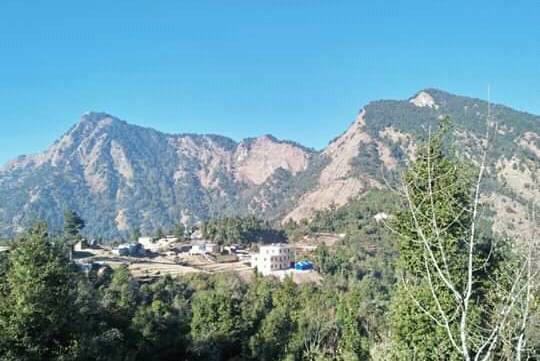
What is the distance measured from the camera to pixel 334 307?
39125 millimetres

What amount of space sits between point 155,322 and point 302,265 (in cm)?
4503

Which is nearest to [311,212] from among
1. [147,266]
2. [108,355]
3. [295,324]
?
[147,266]

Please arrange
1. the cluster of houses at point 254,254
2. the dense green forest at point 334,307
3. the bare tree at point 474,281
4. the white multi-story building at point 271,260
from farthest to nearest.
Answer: the cluster of houses at point 254,254 < the white multi-story building at point 271,260 < the dense green forest at point 334,307 < the bare tree at point 474,281

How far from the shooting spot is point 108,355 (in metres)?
20.5

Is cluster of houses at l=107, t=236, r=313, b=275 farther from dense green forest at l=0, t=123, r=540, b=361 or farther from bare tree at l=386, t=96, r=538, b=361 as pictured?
bare tree at l=386, t=96, r=538, b=361

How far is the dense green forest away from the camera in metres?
4.81


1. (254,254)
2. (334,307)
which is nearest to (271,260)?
(254,254)

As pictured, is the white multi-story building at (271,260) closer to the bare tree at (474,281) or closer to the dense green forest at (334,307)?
the dense green forest at (334,307)

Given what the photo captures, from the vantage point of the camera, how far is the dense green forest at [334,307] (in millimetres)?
4809

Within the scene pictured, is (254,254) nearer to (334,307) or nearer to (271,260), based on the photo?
(271,260)

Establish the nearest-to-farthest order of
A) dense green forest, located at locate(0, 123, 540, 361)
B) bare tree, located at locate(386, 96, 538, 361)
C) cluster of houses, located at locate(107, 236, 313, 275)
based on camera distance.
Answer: bare tree, located at locate(386, 96, 538, 361) < dense green forest, located at locate(0, 123, 540, 361) < cluster of houses, located at locate(107, 236, 313, 275)

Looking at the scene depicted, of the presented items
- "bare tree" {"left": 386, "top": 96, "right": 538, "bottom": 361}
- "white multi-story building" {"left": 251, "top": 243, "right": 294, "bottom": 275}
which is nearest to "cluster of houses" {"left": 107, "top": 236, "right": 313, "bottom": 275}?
"white multi-story building" {"left": 251, "top": 243, "right": 294, "bottom": 275}

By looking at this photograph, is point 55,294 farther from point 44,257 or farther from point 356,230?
point 356,230

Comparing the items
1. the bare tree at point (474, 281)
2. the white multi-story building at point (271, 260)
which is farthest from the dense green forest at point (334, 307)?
the white multi-story building at point (271, 260)
